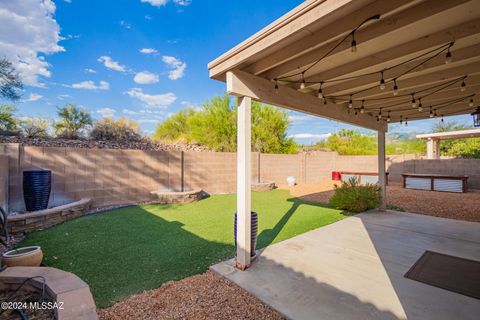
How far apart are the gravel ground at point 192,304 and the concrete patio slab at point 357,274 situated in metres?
0.14

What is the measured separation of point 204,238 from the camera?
12.0 ft

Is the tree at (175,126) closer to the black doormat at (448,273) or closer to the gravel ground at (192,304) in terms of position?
the gravel ground at (192,304)

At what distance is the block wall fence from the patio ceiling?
14.6ft

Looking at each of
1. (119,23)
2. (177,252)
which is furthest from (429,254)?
(119,23)

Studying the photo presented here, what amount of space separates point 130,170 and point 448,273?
6557 mm

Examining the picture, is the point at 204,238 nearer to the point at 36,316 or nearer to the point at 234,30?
the point at 36,316

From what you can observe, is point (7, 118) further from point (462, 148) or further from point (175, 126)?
point (462, 148)

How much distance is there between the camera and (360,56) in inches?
103

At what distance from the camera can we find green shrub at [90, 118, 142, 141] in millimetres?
8745

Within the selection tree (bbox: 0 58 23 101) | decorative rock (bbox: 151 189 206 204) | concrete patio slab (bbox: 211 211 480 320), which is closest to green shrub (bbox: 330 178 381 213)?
concrete patio slab (bbox: 211 211 480 320)

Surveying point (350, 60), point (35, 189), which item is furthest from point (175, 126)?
point (350, 60)

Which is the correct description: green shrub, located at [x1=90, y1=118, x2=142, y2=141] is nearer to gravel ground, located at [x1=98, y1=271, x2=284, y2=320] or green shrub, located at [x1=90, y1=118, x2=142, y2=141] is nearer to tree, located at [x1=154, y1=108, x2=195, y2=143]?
gravel ground, located at [x1=98, y1=271, x2=284, y2=320]

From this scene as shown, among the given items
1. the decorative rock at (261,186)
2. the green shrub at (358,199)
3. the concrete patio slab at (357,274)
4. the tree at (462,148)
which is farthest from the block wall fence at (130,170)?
the concrete patio slab at (357,274)

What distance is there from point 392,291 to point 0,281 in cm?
360
